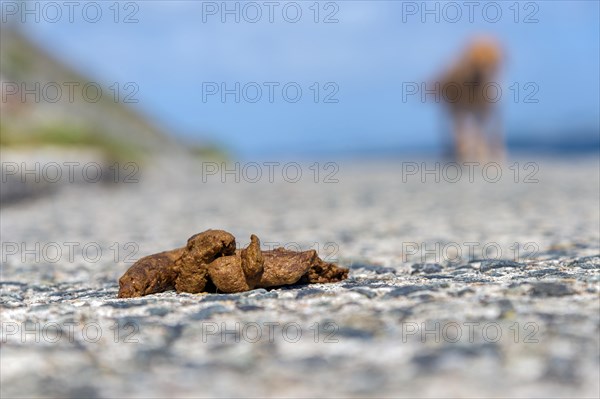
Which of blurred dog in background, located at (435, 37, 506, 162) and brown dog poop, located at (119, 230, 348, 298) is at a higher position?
blurred dog in background, located at (435, 37, 506, 162)

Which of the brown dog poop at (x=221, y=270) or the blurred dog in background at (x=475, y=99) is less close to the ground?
the blurred dog in background at (x=475, y=99)

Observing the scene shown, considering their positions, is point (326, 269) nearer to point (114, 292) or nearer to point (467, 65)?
point (114, 292)

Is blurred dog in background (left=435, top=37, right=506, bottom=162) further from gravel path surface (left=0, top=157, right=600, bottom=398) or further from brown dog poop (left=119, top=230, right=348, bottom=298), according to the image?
brown dog poop (left=119, top=230, right=348, bottom=298)

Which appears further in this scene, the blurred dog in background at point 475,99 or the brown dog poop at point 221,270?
the blurred dog in background at point 475,99

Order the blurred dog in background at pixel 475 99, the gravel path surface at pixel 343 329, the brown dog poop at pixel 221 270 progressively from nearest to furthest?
the gravel path surface at pixel 343 329, the brown dog poop at pixel 221 270, the blurred dog in background at pixel 475 99

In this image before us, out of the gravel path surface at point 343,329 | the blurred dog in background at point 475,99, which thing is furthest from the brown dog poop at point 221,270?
the blurred dog in background at point 475,99

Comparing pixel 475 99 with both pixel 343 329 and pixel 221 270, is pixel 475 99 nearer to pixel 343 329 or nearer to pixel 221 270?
pixel 221 270

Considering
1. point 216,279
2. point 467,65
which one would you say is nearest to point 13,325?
point 216,279

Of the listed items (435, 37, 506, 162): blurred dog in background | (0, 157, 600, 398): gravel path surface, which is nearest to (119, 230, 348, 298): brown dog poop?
(0, 157, 600, 398): gravel path surface

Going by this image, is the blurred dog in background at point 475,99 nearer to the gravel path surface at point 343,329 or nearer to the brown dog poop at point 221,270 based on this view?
the gravel path surface at point 343,329
